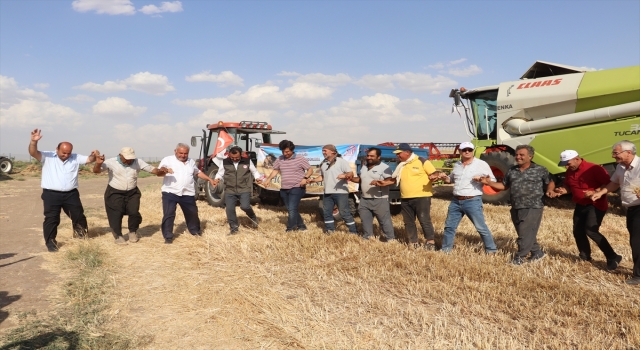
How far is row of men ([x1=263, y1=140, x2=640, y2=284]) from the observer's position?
206 inches

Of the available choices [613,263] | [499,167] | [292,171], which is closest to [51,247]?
[292,171]

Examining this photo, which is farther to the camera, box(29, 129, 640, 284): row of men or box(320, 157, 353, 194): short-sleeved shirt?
box(320, 157, 353, 194): short-sleeved shirt

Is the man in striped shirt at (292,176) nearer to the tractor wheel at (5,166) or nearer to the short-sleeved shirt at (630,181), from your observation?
the short-sleeved shirt at (630,181)

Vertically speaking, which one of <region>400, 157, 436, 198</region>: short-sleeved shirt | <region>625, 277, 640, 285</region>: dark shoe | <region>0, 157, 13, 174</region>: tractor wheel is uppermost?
<region>400, 157, 436, 198</region>: short-sleeved shirt

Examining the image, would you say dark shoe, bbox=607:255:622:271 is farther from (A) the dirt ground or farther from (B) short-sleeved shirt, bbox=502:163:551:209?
(A) the dirt ground

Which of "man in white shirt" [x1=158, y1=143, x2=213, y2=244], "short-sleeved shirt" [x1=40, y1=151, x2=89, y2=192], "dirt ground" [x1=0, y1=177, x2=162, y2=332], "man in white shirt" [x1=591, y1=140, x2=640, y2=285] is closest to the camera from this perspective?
"dirt ground" [x1=0, y1=177, x2=162, y2=332]

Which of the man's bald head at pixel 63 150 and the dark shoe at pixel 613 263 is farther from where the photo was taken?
the man's bald head at pixel 63 150

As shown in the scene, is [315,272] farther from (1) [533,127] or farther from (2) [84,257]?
(1) [533,127]

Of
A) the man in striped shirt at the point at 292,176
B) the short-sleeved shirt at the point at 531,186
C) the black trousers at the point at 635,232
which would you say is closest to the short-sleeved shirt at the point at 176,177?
the man in striped shirt at the point at 292,176

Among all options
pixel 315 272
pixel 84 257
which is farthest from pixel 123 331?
pixel 84 257

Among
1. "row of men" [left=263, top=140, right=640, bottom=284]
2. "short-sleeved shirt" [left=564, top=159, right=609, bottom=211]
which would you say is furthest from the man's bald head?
"short-sleeved shirt" [left=564, top=159, right=609, bottom=211]

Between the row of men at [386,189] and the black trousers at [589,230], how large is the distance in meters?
0.01

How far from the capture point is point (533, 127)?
10.5 m

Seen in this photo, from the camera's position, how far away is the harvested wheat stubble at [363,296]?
3.56m
